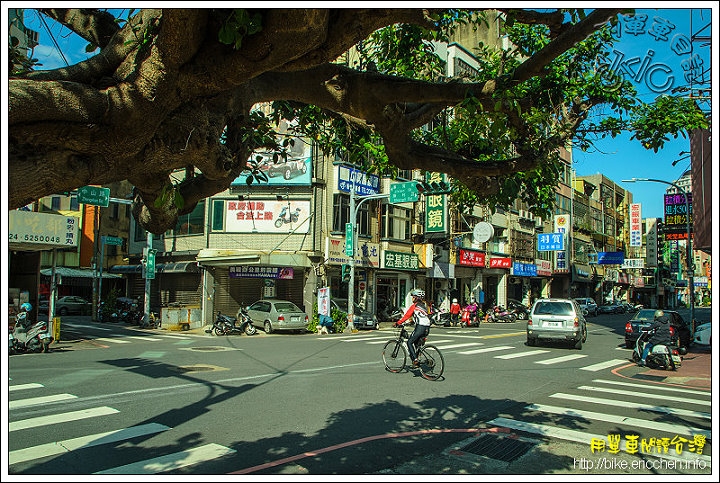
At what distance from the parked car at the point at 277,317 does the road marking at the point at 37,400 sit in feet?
49.0

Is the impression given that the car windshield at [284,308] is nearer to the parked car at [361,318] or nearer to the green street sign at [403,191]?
the parked car at [361,318]

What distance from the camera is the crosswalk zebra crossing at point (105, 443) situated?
18.1 feet

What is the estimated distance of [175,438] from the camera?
661cm

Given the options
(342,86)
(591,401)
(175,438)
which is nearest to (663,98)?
(342,86)

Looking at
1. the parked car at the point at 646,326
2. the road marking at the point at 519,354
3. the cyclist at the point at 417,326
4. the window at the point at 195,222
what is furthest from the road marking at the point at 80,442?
the window at the point at 195,222

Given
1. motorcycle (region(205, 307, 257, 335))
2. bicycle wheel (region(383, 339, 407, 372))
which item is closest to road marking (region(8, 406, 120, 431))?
bicycle wheel (region(383, 339, 407, 372))

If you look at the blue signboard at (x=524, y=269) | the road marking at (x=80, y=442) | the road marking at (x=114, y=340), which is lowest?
the road marking at (x=114, y=340)

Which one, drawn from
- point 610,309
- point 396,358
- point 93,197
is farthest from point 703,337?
point 610,309

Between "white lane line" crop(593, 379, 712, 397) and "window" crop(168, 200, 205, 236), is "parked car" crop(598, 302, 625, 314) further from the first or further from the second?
"white lane line" crop(593, 379, 712, 397)

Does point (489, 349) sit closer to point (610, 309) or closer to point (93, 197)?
point (93, 197)

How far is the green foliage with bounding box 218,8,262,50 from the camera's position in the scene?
3227mm

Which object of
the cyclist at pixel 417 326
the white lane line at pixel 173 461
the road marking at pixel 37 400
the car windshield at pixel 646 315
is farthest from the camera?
the car windshield at pixel 646 315

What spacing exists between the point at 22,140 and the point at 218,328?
68.9 feet

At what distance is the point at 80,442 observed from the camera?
21.0ft
